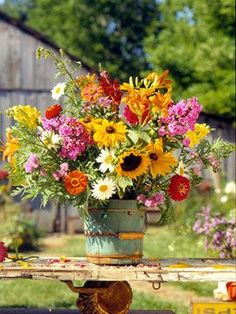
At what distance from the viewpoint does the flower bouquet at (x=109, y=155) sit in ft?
14.3

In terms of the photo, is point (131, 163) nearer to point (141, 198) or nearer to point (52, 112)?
point (141, 198)

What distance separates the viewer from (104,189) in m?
4.32

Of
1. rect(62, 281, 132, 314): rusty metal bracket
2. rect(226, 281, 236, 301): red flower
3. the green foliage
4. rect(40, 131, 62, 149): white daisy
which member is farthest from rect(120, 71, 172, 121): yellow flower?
the green foliage

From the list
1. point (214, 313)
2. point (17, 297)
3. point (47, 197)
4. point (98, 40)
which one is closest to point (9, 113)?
point (47, 197)

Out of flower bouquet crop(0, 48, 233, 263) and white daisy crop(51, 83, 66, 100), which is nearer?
flower bouquet crop(0, 48, 233, 263)

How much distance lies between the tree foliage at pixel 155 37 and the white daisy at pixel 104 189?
12.0 metres

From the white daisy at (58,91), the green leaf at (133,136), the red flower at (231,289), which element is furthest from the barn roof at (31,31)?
the green leaf at (133,136)

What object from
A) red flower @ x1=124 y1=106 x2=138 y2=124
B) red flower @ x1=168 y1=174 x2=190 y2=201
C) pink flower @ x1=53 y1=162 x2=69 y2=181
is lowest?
red flower @ x1=168 y1=174 x2=190 y2=201

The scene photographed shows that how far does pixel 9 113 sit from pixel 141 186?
0.74 m

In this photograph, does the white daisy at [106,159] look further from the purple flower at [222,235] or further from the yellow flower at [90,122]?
the purple flower at [222,235]

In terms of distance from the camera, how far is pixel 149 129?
4.46 m

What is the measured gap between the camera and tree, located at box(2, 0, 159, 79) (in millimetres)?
33281

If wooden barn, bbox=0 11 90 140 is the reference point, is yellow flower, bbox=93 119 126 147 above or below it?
below

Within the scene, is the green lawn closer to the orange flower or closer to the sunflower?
the orange flower
